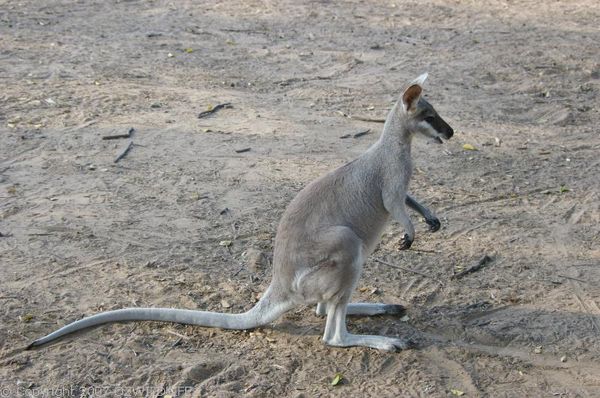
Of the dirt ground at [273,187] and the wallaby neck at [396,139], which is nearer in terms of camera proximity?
the dirt ground at [273,187]

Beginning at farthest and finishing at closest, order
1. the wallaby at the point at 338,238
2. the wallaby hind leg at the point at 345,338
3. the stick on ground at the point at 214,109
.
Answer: the stick on ground at the point at 214,109 < the wallaby hind leg at the point at 345,338 < the wallaby at the point at 338,238

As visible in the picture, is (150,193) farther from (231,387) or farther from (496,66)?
(496,66)

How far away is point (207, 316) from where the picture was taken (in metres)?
4.86

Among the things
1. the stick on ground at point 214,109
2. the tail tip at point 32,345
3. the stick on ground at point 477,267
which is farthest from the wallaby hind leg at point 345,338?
the stick on ground at point 214,109

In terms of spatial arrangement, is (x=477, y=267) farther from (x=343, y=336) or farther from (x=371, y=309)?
(x=343, y=336)

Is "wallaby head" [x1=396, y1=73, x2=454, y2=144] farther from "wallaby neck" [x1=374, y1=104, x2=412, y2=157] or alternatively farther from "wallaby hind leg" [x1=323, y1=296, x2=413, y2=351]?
"wallaby hind leg" [x1=323, y1=296, x2=413, y2=351]

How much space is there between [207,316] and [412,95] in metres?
1.77

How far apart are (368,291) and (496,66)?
17.5 feet

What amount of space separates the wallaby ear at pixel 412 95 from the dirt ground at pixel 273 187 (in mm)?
1244

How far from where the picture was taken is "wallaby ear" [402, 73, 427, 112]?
4.98 meters

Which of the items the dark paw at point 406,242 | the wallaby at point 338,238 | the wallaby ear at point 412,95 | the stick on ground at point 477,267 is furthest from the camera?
the stick on ground at point 477,267

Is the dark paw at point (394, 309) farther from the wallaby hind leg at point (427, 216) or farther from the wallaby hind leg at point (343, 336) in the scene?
the wallaby hind leg at point (427, 216)

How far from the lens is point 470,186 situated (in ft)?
23.5

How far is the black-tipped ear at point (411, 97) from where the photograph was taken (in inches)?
196
